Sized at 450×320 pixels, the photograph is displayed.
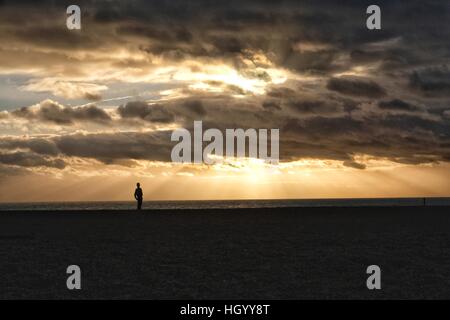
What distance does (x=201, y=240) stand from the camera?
25906mm

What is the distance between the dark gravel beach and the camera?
15.0m

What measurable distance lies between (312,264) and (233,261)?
2416 mm

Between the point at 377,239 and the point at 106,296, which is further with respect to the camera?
the point at 377,239

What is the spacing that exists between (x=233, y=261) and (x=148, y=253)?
3487 mm

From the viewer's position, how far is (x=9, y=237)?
27656 mm

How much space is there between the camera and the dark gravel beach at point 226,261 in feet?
49.3

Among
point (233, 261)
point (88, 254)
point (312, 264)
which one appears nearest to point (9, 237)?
point (88, 254)

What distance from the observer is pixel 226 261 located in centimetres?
1956
